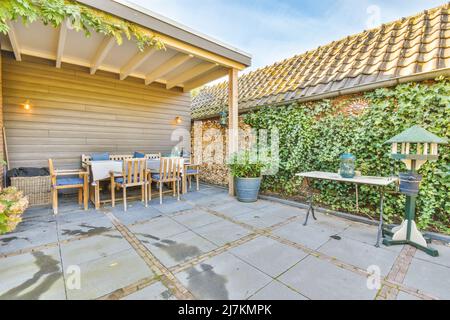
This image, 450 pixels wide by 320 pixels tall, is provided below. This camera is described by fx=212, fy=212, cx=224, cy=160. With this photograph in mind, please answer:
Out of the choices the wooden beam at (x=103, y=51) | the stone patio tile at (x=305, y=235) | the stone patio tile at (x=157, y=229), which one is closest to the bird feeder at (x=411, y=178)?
the stone patio tile at (x=305, y=235)

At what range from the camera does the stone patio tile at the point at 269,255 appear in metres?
2.15

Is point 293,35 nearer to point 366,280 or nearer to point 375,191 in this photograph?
point 375,191

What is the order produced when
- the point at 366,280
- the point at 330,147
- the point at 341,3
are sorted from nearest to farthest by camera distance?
the point at 366,280 → the point at 330,147 → the point at 341,3

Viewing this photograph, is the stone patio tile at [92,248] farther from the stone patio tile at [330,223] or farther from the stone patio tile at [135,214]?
the stone patio tile at [330,223]

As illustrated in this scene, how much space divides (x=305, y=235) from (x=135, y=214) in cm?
281

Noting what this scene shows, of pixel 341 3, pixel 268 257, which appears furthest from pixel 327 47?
pixel 268 257

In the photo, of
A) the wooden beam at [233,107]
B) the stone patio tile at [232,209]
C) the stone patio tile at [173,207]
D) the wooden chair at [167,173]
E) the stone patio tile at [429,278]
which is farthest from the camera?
the wooden beam at [233,107]

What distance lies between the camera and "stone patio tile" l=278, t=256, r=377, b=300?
5.75 feet

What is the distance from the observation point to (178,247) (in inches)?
101

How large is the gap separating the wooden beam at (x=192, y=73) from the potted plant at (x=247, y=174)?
7.39 ft

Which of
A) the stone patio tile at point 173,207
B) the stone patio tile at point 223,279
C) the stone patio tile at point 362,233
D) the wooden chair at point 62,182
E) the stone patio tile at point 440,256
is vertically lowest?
the stone patio tile at point 440,256

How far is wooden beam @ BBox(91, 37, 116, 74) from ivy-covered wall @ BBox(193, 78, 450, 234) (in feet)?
11.0
